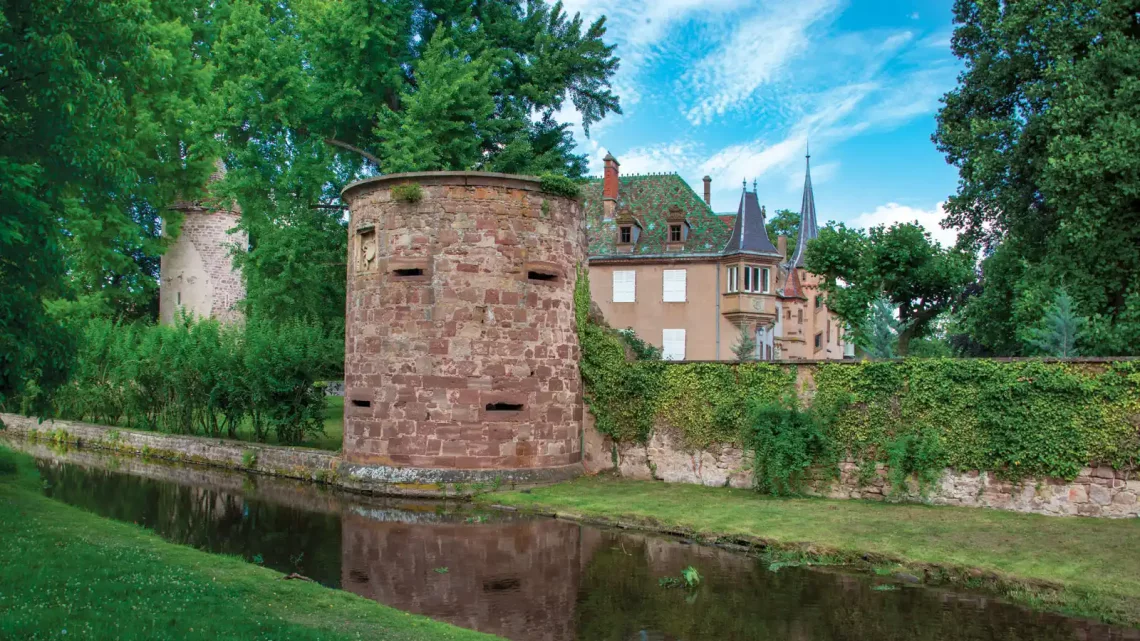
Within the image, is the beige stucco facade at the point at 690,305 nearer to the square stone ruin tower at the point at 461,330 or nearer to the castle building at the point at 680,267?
the castle building at the point at 680,267

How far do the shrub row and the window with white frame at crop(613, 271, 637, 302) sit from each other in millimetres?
15705

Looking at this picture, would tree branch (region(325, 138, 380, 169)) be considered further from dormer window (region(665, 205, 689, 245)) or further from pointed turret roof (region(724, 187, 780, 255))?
pointed turret roof (region(724, 187, 780, 255))

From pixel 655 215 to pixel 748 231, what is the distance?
12.8ft

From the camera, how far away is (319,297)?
2248 centimetres

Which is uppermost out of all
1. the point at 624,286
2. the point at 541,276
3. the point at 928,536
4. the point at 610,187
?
the point at 610,187

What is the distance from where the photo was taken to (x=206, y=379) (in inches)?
800

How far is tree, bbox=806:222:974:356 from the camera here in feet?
75.6

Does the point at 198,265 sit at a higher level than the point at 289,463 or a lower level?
higher

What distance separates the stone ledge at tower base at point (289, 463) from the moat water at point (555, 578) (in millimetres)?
492

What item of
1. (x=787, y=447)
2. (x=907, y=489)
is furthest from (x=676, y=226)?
(x=907, y=489)

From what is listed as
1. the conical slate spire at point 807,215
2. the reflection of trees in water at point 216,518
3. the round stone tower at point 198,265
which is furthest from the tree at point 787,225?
the reflection of trees in water at point 216,518

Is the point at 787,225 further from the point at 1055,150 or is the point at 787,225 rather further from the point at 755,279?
the point at 1055,150

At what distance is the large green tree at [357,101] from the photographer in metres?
21.3

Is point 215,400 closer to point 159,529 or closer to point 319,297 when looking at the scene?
point 319,297
